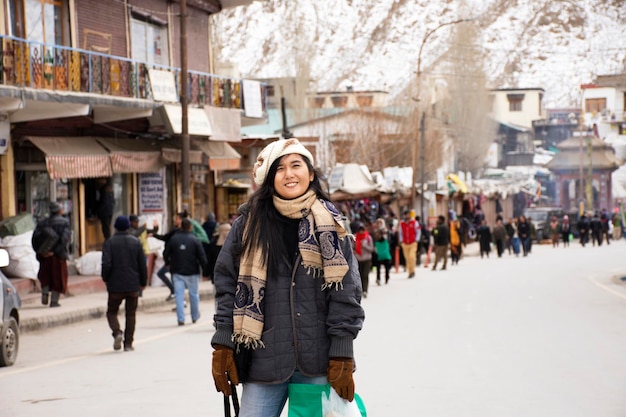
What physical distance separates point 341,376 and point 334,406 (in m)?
0.16

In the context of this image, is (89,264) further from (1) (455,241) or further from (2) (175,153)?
(1) (455,241)

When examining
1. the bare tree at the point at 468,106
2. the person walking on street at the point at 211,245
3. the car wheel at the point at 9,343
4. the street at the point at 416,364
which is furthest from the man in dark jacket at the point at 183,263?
the bare tree at the point at 468,106

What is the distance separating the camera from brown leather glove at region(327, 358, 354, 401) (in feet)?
16.9

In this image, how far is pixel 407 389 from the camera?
1018cm

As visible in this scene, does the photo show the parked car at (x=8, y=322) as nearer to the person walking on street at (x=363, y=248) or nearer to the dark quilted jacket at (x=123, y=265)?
the dark quilted jacket at (x=123, y=265)

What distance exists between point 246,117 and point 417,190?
73.6 feet

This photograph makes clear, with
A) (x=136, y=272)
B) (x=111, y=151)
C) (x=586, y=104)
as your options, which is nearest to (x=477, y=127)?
(x=586, y=104)

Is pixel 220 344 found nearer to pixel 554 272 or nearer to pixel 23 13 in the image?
pixel 23 13

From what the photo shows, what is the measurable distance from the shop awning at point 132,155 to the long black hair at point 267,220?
20516 millimetres

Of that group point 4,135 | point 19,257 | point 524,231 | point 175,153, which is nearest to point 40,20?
point 4,135

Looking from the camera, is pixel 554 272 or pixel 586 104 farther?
pixel 586 104

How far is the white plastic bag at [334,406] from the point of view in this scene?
17.0ft

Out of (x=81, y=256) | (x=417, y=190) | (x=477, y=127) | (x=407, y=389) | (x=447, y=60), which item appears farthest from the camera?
(x=447, y=60)

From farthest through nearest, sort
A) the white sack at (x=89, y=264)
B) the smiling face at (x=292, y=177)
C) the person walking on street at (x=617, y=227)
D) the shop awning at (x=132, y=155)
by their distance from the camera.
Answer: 1. the person walking on street at (x=617, y=227)
2. the shop awning at (x=132, y=155)
3. the white sack at (x=89, y=264)
4. the smiling face at (x=292, y=177)
